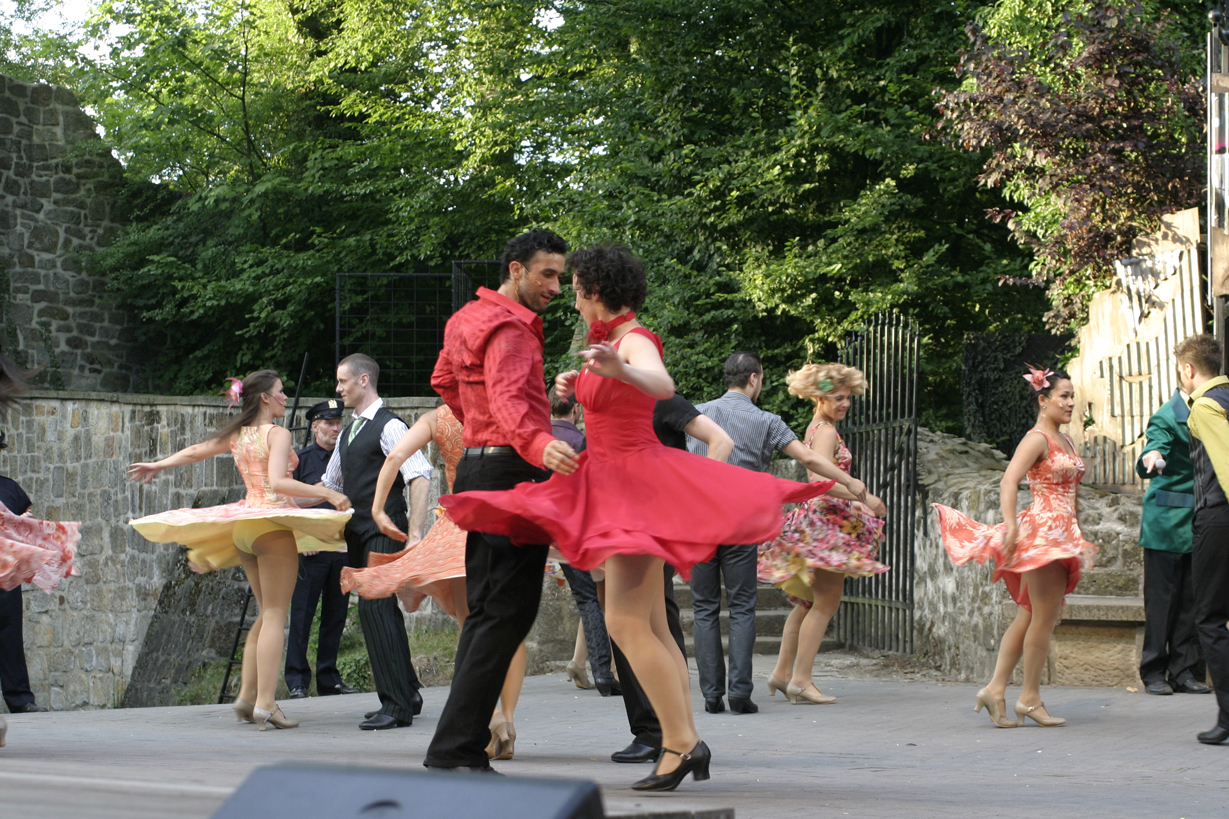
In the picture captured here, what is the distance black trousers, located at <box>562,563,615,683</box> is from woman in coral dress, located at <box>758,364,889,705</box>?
111 cm

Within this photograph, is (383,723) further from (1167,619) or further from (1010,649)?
(1167,619)

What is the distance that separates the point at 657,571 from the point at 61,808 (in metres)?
2.49

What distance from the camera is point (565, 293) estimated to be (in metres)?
17.3

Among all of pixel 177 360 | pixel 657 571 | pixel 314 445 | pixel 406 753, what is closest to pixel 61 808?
pixel 657 571

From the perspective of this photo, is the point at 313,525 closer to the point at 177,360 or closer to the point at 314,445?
the point at 314,445

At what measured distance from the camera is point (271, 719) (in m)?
7.14

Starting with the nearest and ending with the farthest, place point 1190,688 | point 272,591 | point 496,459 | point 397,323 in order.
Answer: point 496,459, point 272,591, point 1190,688, point 397,323

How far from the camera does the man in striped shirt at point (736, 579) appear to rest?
7.55 m

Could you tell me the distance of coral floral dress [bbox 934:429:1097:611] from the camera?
21.5ft

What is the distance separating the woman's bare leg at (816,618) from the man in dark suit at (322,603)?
373 centimetres

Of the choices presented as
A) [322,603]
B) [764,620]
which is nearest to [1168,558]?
[764,620]

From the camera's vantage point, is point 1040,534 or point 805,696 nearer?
point 1040,534

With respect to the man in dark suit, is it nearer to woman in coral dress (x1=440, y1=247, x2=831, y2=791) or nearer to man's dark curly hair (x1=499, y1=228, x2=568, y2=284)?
man's dark curly hair (x1=499, y1=228, x2=568, y2=284)

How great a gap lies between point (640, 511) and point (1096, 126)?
351 inches
